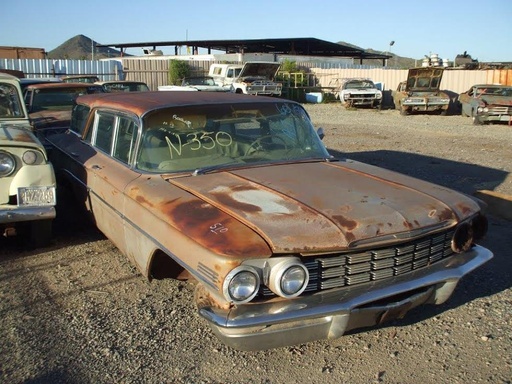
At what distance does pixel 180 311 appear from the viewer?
3.78 m

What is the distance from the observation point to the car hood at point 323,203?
2.88 meters

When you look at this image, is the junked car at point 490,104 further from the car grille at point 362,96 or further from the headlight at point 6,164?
the headlight at point 6,164

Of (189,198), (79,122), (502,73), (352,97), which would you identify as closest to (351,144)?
(79,122)

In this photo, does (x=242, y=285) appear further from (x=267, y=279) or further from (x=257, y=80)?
(x=257, y=80)

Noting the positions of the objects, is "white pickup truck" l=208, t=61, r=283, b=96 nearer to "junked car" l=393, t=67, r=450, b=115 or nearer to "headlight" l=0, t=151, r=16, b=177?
"junked car" l=393, t=67, r=450, b=115

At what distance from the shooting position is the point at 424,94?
2102 cm

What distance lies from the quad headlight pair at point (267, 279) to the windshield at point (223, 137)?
1.42 m

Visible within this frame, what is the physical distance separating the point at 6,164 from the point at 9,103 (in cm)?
192

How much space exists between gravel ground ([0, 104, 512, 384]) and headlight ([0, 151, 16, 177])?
83 centimetres

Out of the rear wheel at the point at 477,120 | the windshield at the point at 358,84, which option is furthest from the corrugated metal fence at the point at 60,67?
the rear wheel at the point at 477,120

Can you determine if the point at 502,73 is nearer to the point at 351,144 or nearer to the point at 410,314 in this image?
the point at 351,144

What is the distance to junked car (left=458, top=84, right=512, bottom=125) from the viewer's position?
17094mm

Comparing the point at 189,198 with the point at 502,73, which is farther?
the point at 502,73

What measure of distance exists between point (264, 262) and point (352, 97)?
22.5 metres
